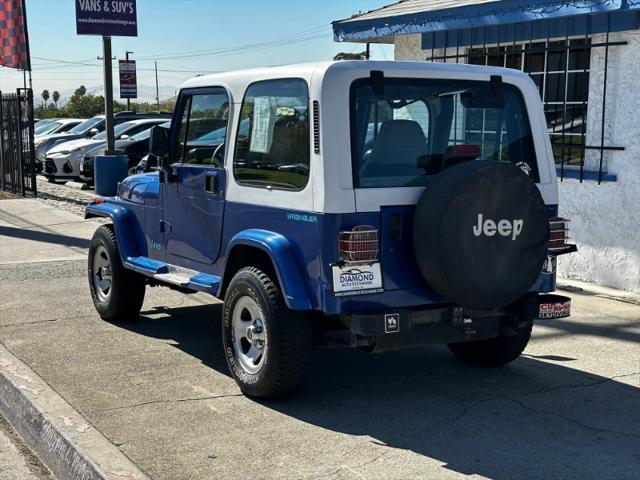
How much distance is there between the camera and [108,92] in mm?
16156

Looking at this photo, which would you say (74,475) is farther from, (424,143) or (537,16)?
(537,16)

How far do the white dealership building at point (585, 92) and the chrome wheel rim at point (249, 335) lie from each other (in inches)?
187

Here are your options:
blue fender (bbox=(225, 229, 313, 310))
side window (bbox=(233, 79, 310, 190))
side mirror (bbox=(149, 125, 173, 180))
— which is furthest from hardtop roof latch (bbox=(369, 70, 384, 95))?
side mirror (bbox=(149, 125, 173, 180))

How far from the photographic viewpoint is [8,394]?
18.6ft

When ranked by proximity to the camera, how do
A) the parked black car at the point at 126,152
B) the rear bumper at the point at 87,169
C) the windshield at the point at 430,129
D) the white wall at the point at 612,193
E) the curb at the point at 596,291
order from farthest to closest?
1. the rear bumper at the point at 87,169
2. the parked black car at the point at 126,152
3. the white wall at the point at 612,193
4. the curb at the point at 596,291
5. the windshield at the point at 430,129

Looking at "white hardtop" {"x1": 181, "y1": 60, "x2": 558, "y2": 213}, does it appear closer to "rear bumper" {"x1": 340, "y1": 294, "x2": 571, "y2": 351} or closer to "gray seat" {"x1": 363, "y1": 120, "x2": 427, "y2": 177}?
"gray seat" {"x1": 363, "y1": 120, "x2": 427, "y2": 177}

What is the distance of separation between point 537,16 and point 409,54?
291cm

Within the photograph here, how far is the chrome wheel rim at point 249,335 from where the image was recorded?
211 inches

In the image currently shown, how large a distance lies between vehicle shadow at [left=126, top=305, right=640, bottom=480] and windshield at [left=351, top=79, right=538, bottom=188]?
139 cm

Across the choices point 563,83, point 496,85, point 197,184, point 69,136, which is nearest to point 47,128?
point 69,136

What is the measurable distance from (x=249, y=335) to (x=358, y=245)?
1082mm

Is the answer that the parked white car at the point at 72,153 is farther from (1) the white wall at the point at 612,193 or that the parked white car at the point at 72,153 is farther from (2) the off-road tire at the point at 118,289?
(1) the white wall at the point at 612,193

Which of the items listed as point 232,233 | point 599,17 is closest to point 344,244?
point 232,233

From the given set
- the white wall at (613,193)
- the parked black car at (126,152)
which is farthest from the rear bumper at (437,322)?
the parked black car at (126,152)
